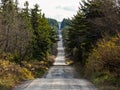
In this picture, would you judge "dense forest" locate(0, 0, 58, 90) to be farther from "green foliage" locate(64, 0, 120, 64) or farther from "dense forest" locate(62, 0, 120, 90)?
"green foliage" locate(64, 0, 120, 64)

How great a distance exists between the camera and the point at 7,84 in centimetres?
3244

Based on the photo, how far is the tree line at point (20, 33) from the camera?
5319cm

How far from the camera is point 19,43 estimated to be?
61.3 m

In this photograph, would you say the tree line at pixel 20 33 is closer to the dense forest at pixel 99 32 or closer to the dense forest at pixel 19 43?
the dense forest at pixel 19 43

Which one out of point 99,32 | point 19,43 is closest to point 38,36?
point 19,43

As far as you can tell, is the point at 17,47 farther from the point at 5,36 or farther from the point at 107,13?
the point at 107,13

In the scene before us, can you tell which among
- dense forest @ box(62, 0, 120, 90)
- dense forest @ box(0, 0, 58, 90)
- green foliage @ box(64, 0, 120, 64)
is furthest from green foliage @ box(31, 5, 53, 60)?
green foliage @ box(64, 0, 120, 64)

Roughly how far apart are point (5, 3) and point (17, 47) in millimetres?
7309

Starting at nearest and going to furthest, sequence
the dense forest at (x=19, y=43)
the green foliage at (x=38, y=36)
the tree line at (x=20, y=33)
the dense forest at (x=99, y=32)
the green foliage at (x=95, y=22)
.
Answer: the dense forest at (x=99, y=32) → the dense forest at (x=19, y=43) → the green foliage at (x=95, y=22) → the tree line at (x=20, y=33) → the green foliage at (x=38, y=36)

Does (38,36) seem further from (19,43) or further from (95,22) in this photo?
(95,22)

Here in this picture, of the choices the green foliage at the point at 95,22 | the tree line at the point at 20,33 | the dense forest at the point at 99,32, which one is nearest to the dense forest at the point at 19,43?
the tree line at the point at 20,33

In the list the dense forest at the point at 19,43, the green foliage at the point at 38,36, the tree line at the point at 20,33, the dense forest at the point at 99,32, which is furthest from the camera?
the green foliage at the point at 38,36

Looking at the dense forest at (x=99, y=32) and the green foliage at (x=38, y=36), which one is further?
the green foliage at (x=38, y=36)

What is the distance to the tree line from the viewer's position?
174 feet
